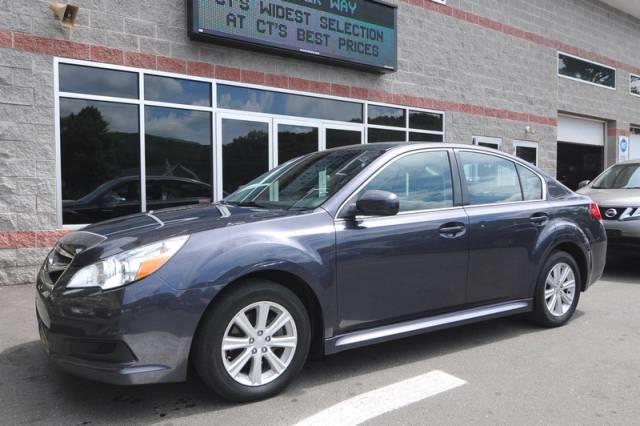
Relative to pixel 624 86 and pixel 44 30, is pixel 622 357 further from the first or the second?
pixel 624 86

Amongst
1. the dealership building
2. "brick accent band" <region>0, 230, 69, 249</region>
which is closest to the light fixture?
the dealership building

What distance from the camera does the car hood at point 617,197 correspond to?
7.18 m

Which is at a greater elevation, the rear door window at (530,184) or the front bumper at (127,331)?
the rear door window at (530,184)

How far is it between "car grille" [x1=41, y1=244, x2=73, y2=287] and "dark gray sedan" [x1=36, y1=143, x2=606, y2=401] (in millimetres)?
14

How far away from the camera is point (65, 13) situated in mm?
6855

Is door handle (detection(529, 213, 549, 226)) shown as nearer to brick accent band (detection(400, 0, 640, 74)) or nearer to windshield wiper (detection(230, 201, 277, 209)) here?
windshield wiper (detection(230, 201, 277, 209))

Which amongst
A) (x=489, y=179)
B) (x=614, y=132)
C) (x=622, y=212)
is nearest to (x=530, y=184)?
(x=489, y=179)

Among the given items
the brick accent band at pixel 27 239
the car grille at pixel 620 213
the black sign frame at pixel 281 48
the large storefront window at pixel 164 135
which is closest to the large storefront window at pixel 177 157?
the large storefront window at pixel 164 135

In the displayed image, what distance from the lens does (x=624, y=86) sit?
58.7 ft

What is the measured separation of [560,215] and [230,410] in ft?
11.1

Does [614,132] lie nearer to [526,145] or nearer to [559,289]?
[526,145]

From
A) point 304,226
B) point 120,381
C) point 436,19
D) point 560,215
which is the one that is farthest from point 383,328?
point 436,19

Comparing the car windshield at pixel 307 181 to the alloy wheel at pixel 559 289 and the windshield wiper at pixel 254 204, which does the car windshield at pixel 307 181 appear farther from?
the alloy wheel at pixel 559 289

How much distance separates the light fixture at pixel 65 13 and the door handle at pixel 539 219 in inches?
241
